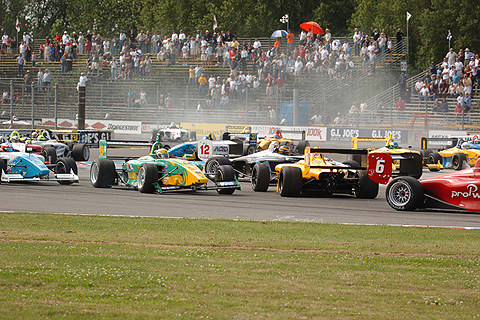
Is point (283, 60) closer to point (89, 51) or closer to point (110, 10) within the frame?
point (89, 51)

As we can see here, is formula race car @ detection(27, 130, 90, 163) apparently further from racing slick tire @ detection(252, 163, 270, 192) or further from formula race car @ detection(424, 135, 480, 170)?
formula race car @ detection(424, 135, 480, 170)

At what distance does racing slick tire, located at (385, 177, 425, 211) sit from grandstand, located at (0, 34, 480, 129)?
22103 millimetres

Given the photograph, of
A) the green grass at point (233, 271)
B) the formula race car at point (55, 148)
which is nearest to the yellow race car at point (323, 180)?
the green grass at point (233, 271)

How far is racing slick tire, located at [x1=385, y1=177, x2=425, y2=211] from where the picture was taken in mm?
14312

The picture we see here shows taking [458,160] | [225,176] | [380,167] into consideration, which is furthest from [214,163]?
[458,160]

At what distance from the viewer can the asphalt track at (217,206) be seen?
13312 millimetres

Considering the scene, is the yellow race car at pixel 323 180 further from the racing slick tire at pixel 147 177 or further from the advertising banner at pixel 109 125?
the advertising banner at pixel 109 125

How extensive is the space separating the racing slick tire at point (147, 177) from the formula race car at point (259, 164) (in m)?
2.61

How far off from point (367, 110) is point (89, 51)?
20.4 meters

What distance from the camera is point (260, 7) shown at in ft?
211

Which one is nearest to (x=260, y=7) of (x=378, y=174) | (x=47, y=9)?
(x=47, y=9)

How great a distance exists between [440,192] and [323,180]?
3.42m

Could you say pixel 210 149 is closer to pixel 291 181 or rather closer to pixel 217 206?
pixel 291 181

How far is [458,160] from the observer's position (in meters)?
24.8
